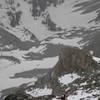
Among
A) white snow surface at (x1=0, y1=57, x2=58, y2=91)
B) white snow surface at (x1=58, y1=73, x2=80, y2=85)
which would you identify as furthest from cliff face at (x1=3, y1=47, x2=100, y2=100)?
white snow surface at (x1=0, y1=57, x2=58, y2=91)

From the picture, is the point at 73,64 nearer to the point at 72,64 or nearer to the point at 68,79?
the point at 72,64

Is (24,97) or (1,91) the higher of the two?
(24,97)

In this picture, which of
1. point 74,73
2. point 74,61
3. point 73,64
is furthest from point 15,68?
point 74,73

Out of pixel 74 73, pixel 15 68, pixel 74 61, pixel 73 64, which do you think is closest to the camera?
pixel 74 73

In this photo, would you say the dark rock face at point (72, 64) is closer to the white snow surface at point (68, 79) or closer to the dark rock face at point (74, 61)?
the dark rock face at point (74, 61)

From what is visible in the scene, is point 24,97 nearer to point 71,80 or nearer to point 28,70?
point 71,80

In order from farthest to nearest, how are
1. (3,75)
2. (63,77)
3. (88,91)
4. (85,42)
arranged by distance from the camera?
(85,42) < (3,75) < (63,77) < (88,91)

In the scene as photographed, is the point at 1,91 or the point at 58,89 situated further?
the point at 1,91

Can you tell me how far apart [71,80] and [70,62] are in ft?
42.2

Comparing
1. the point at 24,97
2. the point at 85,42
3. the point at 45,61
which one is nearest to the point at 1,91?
the point at 45,61

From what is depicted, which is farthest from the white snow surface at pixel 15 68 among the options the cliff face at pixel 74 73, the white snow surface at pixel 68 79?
the white snow surface at pixel 68 79

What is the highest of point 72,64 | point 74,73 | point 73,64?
point 74,73

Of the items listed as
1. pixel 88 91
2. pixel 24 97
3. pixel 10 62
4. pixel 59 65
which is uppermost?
pixel 24 97

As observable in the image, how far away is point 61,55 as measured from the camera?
2667 inches
